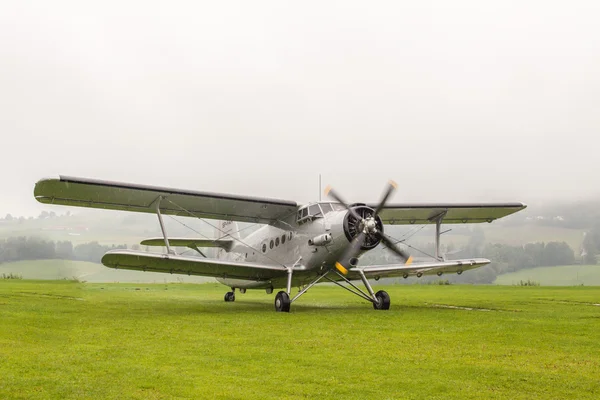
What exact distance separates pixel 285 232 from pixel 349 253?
367 cm

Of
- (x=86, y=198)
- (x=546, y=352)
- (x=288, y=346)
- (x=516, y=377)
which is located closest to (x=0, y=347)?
(x=288, y=346)

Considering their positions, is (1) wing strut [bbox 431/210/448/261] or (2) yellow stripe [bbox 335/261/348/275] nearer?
(2) yellow stripe [bbox 335/261/348/275]

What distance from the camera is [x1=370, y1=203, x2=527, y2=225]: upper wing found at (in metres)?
22.3

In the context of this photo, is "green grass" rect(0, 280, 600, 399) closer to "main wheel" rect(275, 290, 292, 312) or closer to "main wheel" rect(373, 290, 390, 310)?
"main wheel" rect(275, 290, 292, 312)

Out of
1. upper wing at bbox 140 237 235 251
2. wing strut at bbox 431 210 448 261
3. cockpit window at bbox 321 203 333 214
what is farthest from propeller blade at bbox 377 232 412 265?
upper wing at bbox 140 237 235 251

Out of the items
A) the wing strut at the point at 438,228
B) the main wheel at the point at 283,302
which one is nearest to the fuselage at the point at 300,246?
the main wheel at the point at 283,302

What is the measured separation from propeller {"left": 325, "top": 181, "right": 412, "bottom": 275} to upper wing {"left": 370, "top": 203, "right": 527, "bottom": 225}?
3.32 m

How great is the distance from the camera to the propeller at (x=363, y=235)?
17.4 metres

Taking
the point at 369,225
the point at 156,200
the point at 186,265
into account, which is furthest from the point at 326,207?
the point at 156,200

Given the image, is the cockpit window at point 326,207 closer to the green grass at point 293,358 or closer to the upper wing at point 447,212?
the upper wing at point 447,212

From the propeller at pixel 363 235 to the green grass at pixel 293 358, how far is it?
10.9 ft

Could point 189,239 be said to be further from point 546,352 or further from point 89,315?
point 546,352

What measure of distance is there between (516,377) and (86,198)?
15511mm

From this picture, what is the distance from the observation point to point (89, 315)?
15.3 m
